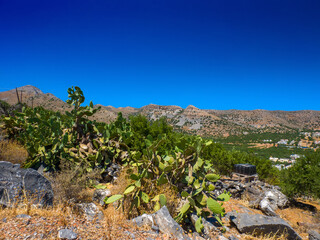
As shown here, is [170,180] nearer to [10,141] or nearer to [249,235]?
[249,235]

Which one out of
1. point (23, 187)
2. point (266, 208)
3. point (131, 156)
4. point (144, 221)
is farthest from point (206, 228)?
point (23, 187)

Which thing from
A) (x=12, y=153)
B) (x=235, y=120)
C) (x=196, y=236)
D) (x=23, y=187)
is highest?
(x=235, y=120)

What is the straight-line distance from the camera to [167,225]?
2.96 meters

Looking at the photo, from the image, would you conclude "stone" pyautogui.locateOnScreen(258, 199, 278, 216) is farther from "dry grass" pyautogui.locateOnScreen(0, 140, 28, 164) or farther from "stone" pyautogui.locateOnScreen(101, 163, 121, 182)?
"dry grass" pyautogui.locateOnScreen(0, 140, 28, 164)

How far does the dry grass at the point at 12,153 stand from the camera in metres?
5.87

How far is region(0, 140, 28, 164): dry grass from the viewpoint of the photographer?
5.87m

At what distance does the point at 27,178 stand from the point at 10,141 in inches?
192

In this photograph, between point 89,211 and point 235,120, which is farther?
point 235,120

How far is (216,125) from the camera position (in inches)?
3770

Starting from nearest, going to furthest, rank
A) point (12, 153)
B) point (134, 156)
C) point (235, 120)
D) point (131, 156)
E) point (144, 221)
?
point (144, 221) < point (134, 156) < point (131, 156) < point (12, 153) < point (235, 120)

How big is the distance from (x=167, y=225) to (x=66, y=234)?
147 cm

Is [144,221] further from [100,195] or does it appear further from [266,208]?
[266,208]

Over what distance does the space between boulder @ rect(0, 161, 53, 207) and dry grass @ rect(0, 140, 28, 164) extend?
271cm

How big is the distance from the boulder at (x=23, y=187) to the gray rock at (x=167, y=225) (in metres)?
2.04
